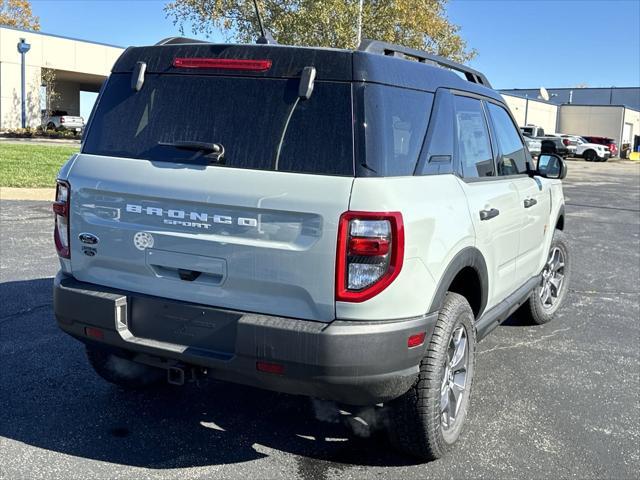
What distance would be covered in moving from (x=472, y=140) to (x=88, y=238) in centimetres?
227

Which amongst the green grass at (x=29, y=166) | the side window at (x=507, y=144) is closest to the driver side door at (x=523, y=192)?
the side window at (x=507, y=144)

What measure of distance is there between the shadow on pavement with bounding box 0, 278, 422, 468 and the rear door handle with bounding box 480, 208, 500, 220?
1.38 metres

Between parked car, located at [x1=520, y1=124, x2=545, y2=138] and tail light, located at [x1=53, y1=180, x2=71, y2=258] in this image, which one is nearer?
tail light, located at [x1=53, y1=180, x2=71, y2=258]


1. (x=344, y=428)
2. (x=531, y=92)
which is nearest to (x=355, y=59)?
(x=344, y=428)

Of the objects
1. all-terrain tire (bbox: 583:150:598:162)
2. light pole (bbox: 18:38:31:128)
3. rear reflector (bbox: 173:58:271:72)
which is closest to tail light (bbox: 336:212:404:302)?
rear reflector (bbox: 173:58:271:72)

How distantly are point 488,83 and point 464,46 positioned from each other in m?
28.0

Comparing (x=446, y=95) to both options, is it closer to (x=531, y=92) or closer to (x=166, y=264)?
(x=166, y=264)

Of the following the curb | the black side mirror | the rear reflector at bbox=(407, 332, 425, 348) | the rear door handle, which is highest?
the black side mirror

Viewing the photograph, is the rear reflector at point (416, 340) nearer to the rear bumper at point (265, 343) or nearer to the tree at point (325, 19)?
the rear bumper at point (265, 343)

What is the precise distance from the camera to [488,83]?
4.95 m

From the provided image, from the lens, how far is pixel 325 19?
831 inches

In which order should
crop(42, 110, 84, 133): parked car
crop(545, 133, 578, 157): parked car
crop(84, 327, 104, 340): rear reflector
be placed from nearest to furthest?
crop(84, 327, 104, 340): rear reflector < crop(42, 110, 84, 133): parked car < crop(545, 133, 578, 157): parked car

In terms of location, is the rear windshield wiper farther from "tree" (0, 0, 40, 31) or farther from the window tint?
"tree" (0, 0, 40, 31)

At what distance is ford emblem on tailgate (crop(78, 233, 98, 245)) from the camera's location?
332 cm
